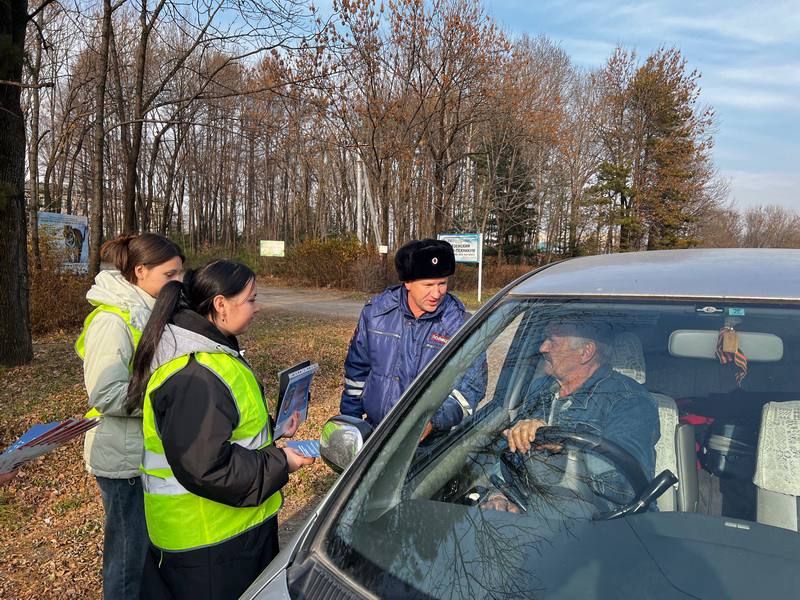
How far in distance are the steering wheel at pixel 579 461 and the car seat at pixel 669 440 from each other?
0.27ft

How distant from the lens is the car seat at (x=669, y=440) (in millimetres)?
1672

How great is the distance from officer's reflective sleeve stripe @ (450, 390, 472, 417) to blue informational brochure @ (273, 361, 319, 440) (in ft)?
1.92

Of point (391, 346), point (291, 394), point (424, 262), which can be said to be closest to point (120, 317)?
point (291, 394)

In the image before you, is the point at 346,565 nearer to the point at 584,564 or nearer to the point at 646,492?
the point at 584,564

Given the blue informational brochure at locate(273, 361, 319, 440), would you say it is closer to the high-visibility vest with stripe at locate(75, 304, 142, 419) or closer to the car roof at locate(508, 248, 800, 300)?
the high-visibility vest with stripe at locate(75, 304, 142, 419)

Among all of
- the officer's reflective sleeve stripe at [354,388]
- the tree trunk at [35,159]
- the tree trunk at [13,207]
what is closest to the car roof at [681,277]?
the officer's reflective sleeve stripe at [354,388]

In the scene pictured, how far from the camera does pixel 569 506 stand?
1.55 m

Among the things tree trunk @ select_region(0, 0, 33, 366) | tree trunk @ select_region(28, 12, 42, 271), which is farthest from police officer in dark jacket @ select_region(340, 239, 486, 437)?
tree trunk @ select_region(28, 12, 42, 271)

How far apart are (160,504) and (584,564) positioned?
134 cm

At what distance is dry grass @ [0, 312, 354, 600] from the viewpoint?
3203 mm

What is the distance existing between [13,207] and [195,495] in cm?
670

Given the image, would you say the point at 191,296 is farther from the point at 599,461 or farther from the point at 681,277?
the point at 681,277

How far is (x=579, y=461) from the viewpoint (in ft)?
5.64

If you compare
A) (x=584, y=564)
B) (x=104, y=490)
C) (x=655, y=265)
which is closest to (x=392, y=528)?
(x=584, y=564)
